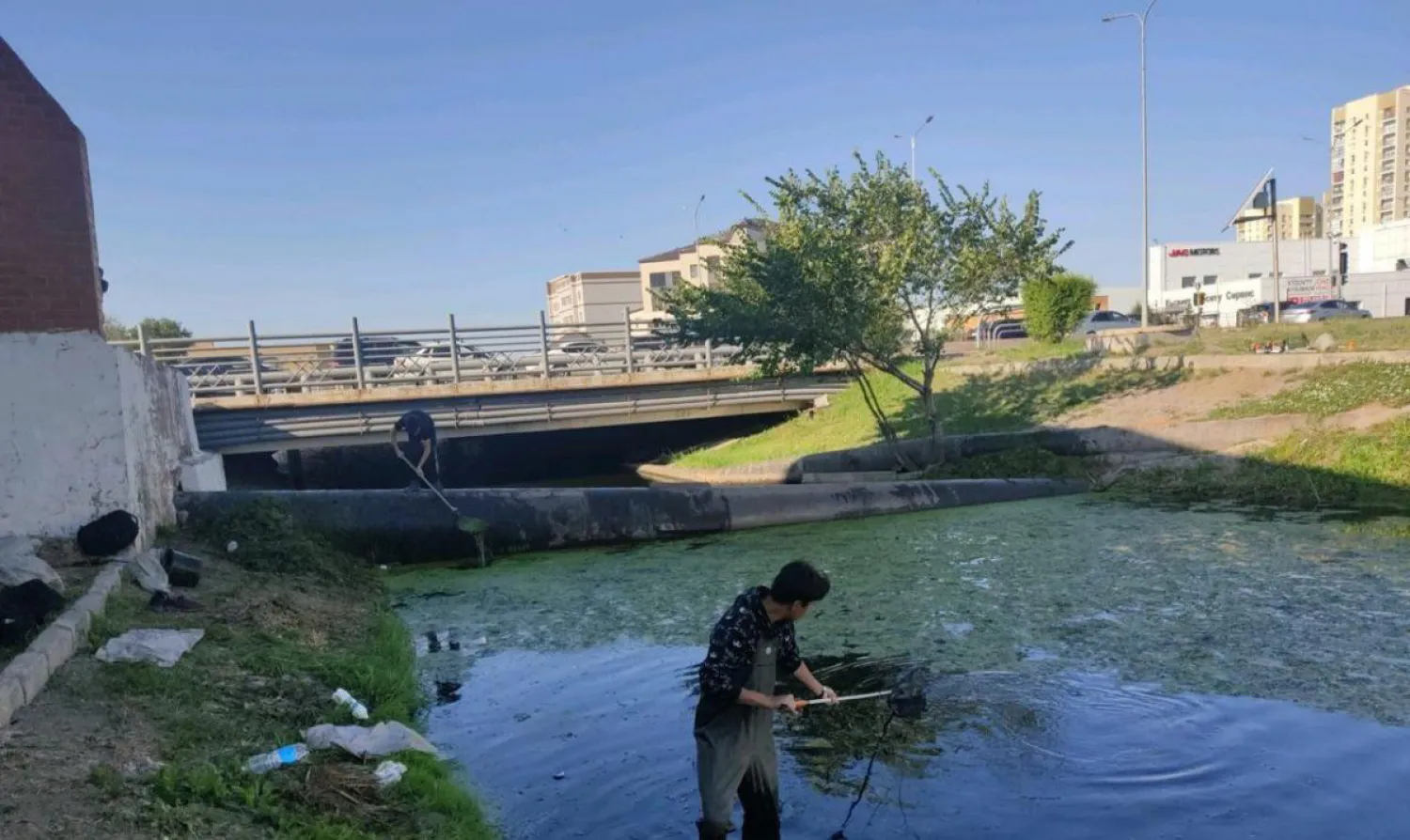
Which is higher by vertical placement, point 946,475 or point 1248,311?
point 1248,311

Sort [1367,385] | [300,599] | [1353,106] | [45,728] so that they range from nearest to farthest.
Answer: [45,728] → [300,599] → [1367,385] → [1353,106]

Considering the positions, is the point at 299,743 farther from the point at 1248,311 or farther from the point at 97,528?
the point at 1248,311

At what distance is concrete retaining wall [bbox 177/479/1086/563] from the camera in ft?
38.2

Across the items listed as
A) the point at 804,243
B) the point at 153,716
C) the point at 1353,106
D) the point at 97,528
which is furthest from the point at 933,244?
the point at 1353,106

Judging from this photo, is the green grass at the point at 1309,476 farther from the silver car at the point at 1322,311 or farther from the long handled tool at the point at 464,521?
the silver car at the point at 1322,311

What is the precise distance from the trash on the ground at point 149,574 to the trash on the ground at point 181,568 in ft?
0.27

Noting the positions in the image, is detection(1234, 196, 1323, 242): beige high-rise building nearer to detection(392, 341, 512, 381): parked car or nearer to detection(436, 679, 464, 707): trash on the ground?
detection(392, 341, 512, 381): parked car

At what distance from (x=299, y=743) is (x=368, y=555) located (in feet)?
23.6

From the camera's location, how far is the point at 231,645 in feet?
21.2

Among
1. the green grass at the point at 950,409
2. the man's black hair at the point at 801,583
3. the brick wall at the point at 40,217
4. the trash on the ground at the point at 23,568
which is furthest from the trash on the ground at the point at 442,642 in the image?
the green grass at the point at 950,409

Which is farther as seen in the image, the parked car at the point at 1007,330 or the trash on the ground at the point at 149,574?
the parked car at the point at 1007,330

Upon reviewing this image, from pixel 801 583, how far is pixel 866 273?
43.6 ft

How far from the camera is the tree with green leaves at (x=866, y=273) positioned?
53.6 ft

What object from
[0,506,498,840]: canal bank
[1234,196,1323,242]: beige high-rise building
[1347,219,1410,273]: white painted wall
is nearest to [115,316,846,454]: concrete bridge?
[0,506,498,840]: canal bank
